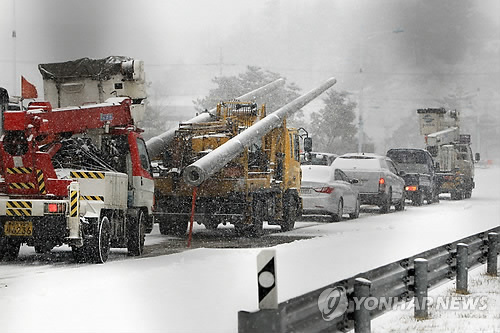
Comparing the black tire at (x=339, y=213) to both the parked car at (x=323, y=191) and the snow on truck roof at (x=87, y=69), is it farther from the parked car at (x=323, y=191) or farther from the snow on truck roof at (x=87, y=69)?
the snow on truck roof at (x=87, y=69)

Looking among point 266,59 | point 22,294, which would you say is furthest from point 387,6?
point 22,294

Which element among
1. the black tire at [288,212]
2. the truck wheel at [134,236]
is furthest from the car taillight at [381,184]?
the truck wheel at [134,236]

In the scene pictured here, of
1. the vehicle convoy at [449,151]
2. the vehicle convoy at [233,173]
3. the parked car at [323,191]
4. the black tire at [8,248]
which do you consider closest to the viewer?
the black tire at [8,248]

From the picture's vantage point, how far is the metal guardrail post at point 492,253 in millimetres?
11969

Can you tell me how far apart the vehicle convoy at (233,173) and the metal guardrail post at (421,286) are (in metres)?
9.22

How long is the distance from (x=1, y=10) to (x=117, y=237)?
24047 millimetres

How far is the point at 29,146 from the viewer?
14.0 m

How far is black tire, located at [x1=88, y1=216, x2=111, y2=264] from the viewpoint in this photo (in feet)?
46.7

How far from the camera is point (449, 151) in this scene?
1588 inches

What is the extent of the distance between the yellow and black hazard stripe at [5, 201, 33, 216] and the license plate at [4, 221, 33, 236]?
0.13 meters

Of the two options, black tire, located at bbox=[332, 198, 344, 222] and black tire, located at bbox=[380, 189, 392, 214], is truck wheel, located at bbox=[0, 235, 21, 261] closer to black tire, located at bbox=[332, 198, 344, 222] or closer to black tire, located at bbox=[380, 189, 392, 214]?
black tire, located at bbox=[332, 198, 344, 222]

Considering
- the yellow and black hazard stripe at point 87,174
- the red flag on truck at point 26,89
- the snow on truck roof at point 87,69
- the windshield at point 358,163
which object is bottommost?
the yellow and black hazard stripe at point 87,174

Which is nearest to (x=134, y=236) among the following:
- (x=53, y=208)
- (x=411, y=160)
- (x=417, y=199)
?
(x=53, y=208)

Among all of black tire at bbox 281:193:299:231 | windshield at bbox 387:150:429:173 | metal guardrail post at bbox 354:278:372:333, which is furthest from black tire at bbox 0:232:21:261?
windshield at bbox 387:150:429:173
